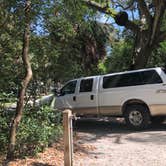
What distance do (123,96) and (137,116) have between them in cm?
84

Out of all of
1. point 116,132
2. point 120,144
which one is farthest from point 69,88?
point 120,144

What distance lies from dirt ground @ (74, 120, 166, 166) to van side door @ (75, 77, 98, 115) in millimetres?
629

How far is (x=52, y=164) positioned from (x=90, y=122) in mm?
8047

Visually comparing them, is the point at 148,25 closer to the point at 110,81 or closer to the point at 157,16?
the point at 157,16

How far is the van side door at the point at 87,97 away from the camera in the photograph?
14.8 m

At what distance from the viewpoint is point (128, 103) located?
13.8m

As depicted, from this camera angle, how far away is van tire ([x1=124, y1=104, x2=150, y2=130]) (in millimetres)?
13422

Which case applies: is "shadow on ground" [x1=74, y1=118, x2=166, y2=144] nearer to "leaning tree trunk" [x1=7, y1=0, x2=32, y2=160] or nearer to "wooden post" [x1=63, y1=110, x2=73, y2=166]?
"leaning tree trunk" [x1=7, y1=0, x2=32, y2=160]

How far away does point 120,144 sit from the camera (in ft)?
36.1

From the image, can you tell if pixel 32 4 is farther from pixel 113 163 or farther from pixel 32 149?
pixel 113 163

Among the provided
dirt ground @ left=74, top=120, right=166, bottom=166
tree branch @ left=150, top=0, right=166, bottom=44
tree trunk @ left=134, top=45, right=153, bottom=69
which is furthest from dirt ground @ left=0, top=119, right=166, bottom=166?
tree branch @ left=150, top=0, right=166, bottom=44

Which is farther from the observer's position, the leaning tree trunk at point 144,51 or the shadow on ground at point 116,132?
the leaning tree trunk at point 144,51

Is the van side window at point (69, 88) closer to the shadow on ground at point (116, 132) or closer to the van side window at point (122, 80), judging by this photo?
the shadow on ground at point (116, 132)

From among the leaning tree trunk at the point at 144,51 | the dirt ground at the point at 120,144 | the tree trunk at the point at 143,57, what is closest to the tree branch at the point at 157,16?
the leaning tree trunk at the point at 144,51
